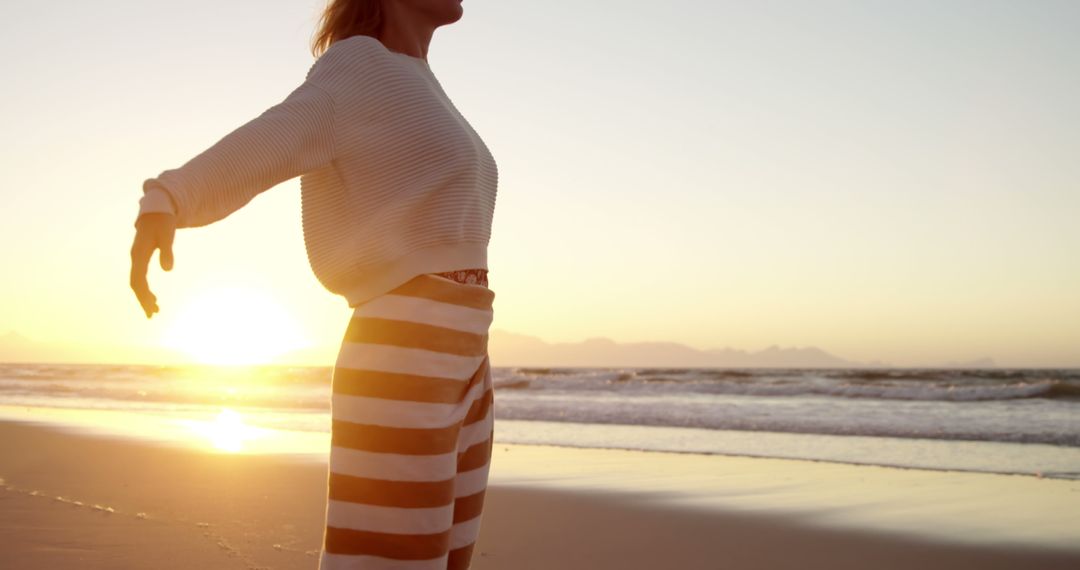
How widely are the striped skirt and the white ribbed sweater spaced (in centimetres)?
6

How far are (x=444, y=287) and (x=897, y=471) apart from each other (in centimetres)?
785

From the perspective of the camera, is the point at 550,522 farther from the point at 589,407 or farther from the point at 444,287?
the point at 589,407

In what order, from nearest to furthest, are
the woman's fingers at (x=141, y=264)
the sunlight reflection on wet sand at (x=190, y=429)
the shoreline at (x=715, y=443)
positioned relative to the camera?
1. the woman's fingers at (x=141, y=264)
2. the shoreline at (x=715, y=443)
3. the sunlight reflection on wet sand at (x=190, y=429)

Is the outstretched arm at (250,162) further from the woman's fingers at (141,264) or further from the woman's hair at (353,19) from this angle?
the woman's hair at (353,19)

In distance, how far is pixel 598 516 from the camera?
6059 millimetres

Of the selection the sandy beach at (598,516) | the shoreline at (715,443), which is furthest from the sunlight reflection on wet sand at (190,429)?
the sandy beach at (598,516)

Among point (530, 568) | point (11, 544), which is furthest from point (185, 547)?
point (530, 568)

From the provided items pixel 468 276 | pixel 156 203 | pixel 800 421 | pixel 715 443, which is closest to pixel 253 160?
pixel 156 203

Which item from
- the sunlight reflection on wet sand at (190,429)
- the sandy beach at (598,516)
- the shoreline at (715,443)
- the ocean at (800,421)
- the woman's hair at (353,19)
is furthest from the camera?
the sunlight reflection on wet sand at (190,429)

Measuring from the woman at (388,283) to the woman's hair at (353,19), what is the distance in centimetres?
15

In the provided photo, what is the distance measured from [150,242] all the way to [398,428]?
466mm

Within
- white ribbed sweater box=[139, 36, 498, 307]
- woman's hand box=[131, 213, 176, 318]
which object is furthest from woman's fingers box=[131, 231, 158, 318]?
white ribbed sweater box=[139, 36, 498, 307]

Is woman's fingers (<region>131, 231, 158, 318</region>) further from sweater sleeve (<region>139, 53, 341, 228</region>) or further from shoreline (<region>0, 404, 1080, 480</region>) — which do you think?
shoreline (<region>0, 404, 1080, 480</region>)

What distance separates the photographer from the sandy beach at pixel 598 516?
4691 millimetres
